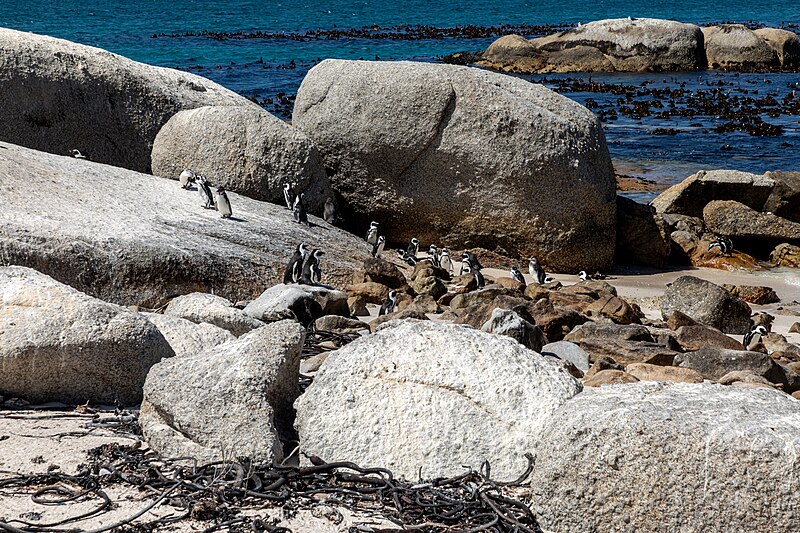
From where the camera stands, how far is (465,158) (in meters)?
11.8

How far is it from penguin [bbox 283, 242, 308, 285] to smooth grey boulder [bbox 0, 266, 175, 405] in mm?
3502

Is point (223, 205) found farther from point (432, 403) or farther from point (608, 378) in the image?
point (432, 403)

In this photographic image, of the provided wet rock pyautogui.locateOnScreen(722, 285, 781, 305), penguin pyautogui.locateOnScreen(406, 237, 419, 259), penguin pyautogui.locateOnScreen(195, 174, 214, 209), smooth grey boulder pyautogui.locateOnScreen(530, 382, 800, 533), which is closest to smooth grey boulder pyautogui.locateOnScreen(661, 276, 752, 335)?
wet rock pyautogui.locateOnScreen(722, 285, 781, 305)

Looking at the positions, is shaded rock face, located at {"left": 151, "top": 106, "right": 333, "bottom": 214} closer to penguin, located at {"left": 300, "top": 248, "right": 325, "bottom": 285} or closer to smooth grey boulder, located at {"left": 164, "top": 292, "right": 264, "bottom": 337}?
penguin, located at {"left": 300, "top": 248, "right": 325, "bottom": 285}

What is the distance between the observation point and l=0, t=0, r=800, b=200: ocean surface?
917 inches

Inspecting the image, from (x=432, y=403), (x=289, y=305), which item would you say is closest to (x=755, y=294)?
(x=289, y=305)

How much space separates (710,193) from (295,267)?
26.6ft

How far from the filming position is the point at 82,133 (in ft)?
39.9

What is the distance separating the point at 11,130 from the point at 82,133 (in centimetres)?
77

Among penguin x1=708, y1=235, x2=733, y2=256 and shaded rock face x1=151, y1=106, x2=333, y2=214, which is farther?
penguin x1=708, y1=235, x2=733, y2=256

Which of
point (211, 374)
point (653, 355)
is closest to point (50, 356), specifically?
point (211, 374)

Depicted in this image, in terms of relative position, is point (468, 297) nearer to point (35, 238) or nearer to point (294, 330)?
point (35, 238)

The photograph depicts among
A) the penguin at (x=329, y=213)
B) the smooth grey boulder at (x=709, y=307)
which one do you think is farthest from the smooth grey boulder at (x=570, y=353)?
the penguin at (x=329, y=213)

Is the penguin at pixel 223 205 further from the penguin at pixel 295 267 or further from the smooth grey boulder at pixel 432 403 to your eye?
the smooth grey boulder at pixel 432 403
